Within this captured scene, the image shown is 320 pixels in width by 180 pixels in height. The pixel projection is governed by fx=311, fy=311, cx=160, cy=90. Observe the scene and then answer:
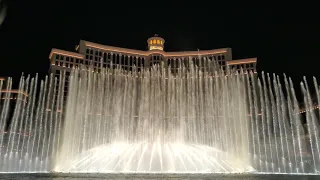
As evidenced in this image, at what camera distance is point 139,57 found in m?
81.1

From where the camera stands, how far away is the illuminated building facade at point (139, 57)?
7638cm

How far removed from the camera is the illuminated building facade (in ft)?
251

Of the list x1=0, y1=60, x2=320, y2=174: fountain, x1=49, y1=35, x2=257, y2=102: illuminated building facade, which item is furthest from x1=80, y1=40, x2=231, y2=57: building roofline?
x1=0, y1=60, x2=320, y2=174: fountain

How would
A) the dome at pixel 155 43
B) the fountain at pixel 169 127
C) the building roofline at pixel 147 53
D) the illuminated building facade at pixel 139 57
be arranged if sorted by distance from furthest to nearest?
the dome at pixel 155 43 < the building roofline at pixel 147 53 < the illuminated building facade at pixel 139 57 < the fountain at pixel 169 127

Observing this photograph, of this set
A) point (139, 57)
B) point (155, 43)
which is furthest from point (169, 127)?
point (155, 43)

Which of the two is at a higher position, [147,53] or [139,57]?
[147,53]

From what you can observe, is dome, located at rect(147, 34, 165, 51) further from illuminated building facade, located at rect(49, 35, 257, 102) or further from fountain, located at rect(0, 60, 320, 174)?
fountain, located at rect(0, 60, 320, 174)

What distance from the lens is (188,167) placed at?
2717cm

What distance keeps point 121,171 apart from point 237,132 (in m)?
23.7

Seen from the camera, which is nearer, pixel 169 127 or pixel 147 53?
pixel 169 127

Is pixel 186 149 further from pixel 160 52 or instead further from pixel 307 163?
pixel 160 52

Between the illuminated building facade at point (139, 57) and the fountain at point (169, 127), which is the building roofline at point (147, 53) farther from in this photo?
the fountain at point (169, 127)

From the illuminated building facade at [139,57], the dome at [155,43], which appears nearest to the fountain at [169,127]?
the illuminated building facade at [139,57]

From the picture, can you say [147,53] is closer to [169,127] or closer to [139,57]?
[139,57]
